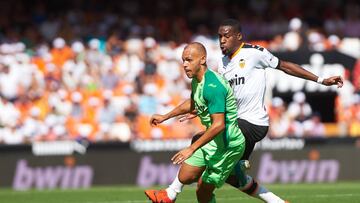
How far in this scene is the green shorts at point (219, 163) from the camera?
9.65 m

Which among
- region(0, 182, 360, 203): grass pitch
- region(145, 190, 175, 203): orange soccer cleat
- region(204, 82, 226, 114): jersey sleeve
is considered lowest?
region(0, 182, 360, 203): grass pitch

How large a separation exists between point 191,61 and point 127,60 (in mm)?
12779

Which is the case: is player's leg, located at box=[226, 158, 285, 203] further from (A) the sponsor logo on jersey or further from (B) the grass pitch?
(B) the grass pitch

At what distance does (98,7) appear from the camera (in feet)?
81.0

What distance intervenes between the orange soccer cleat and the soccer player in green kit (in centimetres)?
36

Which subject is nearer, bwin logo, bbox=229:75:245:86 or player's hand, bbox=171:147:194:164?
player's hand, bbox=171:147:194:164

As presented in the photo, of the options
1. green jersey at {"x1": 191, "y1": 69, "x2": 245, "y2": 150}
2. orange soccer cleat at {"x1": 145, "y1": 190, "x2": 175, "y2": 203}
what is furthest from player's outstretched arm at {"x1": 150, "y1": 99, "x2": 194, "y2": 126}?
orange soccer cleat at {"x1": 145, "y1": 190, "x2": 175, "y2": 203}

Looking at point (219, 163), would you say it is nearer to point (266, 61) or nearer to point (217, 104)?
point (217, 104)

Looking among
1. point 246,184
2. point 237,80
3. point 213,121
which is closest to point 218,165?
point 213,121

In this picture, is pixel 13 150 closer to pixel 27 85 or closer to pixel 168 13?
pixel 27 85

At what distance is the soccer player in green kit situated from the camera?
30.2ft

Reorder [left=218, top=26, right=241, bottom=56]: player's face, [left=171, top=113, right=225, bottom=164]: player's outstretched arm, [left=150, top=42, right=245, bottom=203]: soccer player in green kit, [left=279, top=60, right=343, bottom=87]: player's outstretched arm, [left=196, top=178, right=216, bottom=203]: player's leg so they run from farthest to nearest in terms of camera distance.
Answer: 1. [left=279, top=60, right=343, bottom=87]: player's outstretched arm
2. [left=218, top=26, right=241, bottom=56]: player's face
3. [left=196, top=178, right=216, bottom=203]: player's leg
4. [left=150, top=42, right=245, bottom=203]: soccer player in green kit
5. [left=171, top=113, right=225, bottom=164]: player's outstretched arm

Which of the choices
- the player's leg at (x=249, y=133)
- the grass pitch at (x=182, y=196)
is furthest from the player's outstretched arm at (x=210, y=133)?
the grass pitch at (x=182, y=196)

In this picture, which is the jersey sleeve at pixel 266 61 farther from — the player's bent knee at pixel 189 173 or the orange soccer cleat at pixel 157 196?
the orange soccer cleat at pixel 157 196
